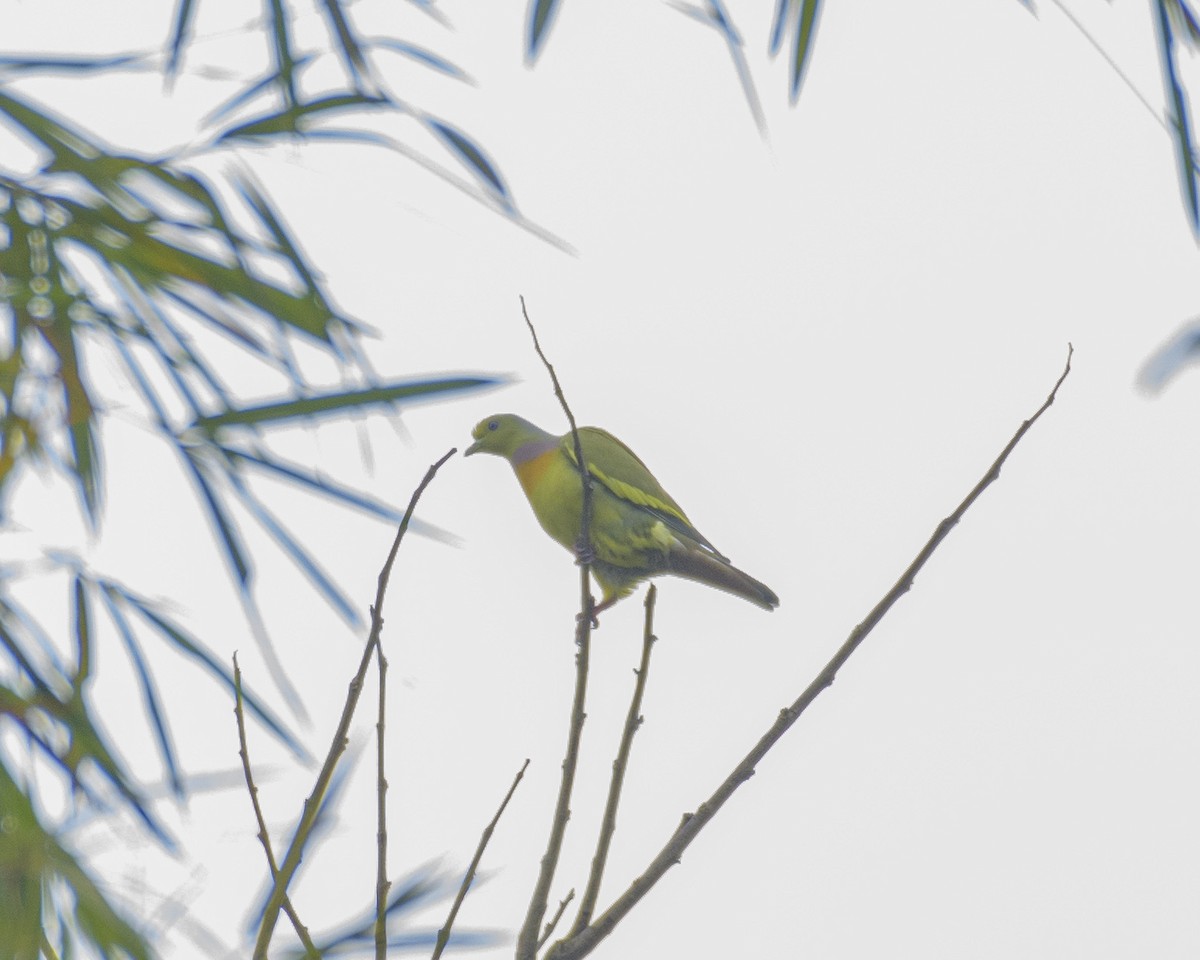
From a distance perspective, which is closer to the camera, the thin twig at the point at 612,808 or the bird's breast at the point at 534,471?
the thin twig at the point at 612,808

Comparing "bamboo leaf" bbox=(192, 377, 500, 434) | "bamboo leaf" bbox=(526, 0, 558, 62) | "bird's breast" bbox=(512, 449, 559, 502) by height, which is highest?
"bamboo leaf" bbox=(526, 0, 558, 62)

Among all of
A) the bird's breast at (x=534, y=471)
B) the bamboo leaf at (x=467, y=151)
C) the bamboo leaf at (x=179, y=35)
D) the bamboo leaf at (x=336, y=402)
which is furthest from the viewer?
the bird's breast at (x=534, y=471)

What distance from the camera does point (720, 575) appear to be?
4.13 m

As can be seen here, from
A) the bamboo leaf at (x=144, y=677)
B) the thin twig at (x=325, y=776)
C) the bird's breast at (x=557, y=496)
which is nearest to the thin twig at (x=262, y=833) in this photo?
the thin twig at (x=325, y=776)

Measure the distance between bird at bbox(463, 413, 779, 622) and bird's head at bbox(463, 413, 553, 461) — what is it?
0.25 meters

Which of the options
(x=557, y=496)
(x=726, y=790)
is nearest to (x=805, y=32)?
(x=726, y=790)

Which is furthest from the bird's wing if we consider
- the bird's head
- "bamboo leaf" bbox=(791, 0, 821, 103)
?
"bamboo leaf" bbox=(791, 0, 821, 103)

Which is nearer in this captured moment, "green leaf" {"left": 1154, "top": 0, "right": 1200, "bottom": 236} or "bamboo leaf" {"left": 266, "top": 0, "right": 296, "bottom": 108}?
"green leaf" {"left": 1154, "top": 0, "right": 1200, "bottom": 236}

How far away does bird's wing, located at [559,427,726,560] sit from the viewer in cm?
421

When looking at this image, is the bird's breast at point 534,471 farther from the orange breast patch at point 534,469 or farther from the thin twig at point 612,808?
the thin twig at point 612,808

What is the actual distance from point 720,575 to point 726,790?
2352mm

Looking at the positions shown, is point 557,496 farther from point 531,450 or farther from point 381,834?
point 381,834

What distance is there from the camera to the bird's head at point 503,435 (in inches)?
182

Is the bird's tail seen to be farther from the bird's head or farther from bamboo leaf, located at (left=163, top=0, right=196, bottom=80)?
bamboo leaf, located at (left=163, top=0, right=196, bottom=80)
